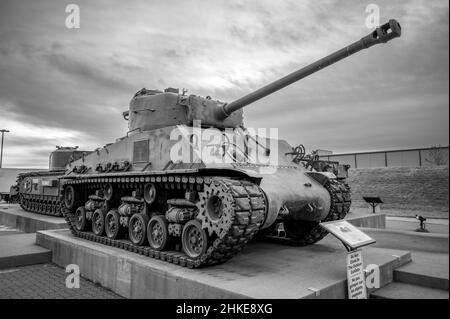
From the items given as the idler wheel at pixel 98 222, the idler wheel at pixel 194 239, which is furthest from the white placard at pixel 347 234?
the idler wheel at pixel 98 222

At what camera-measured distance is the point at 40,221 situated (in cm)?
1465

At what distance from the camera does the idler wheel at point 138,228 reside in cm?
800

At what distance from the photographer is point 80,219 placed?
10500 mm

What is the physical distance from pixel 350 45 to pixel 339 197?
350 centimetres

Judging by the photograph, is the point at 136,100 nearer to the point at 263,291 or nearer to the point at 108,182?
the point at 108,182

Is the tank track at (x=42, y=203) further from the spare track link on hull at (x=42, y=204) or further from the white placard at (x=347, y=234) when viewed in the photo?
the white placard at (x=347, y=234)

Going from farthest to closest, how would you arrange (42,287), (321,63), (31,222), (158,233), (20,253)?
(31,222) → (20,253) → (158,233) → (42,287) → (321,63)

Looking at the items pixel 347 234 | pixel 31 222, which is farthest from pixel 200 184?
pixel 31 222

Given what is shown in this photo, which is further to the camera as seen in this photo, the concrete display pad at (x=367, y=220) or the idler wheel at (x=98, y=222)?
the concrete display pad at (x=367, y=220)

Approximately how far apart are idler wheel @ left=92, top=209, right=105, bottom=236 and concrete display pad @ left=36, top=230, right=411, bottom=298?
750mm

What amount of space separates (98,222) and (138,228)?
206 cm

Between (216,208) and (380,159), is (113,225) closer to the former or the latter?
(216,208)

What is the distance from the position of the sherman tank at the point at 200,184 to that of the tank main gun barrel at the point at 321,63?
0.02 metres

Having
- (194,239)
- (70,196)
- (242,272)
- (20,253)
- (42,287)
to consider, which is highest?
(70,196)
